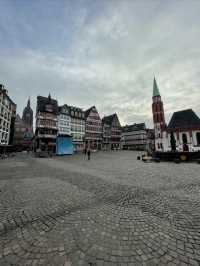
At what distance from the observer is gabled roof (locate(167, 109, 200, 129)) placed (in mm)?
50362

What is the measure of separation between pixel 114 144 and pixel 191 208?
75390 millimetres

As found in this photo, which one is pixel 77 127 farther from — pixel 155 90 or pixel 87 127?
pixel 155 90

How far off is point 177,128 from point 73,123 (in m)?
40.9

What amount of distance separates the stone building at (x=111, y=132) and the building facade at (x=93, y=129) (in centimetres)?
452

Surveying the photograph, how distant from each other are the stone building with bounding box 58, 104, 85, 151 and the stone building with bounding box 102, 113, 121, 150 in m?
15.5

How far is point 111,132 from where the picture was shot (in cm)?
7800

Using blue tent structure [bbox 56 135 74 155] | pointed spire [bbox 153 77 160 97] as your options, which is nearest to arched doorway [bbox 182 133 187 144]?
pointed spire [bbox 153 77 160 97]

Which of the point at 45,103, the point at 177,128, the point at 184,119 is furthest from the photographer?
the point at 184,119

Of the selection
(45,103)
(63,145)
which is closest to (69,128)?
(45,103)

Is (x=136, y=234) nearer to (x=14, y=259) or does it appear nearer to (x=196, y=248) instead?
(x=196, y=248)

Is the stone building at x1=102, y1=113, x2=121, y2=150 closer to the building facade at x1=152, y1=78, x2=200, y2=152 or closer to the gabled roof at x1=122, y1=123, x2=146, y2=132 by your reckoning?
the gabled roof at x1=122, y1=123, x2=146, y2=132

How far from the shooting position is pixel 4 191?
649cm

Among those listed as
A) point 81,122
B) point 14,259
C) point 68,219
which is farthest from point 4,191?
point 81,122

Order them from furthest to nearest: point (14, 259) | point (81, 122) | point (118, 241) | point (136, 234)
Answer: point (81, 122), point (136, 234), point (118, 241), point (14, 259)
